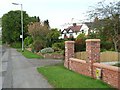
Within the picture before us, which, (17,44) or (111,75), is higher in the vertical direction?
(17,44)

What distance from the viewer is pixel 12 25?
271ft

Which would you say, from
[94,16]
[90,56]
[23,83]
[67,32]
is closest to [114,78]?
[90,56]

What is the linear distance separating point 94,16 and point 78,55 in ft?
9.80

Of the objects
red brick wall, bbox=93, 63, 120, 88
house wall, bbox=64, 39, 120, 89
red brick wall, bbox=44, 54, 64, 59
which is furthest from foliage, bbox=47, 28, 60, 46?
red brick wall, bbox=93, 63, 120, 88

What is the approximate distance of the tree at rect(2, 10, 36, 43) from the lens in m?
81.1

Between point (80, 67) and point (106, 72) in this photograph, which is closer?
point (106, 72)

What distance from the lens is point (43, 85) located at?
1203cm

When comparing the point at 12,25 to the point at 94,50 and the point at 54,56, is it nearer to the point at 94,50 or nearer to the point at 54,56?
the point at 54,56

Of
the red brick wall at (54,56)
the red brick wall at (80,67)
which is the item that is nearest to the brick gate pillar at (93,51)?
the red brick wall at (80,67)

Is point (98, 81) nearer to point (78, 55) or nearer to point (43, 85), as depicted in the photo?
point (43, 85)

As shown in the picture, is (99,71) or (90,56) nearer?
(99,71)

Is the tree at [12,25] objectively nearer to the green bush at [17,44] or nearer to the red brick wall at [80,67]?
the green bush at [17,44]

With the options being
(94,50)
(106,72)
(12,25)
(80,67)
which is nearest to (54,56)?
(80,67)

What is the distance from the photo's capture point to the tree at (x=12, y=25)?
266 feet
